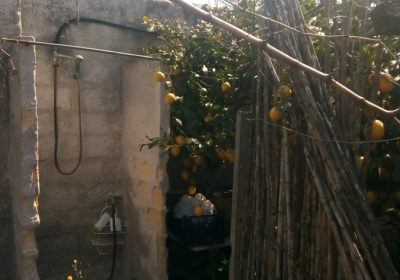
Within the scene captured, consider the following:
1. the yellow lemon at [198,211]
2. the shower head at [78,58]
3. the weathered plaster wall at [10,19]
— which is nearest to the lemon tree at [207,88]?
the yellow lemon at [198,211]

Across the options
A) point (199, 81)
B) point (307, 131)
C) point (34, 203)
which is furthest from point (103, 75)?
point (307, 131)

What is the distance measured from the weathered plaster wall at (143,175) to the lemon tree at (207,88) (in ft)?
0.52

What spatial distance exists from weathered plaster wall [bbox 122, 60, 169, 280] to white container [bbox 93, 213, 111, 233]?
18 cm

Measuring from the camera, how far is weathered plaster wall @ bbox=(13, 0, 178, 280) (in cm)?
469

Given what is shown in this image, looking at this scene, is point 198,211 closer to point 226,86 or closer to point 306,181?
point 226,86

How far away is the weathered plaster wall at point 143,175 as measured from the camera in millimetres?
4395

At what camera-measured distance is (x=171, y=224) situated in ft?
16.3

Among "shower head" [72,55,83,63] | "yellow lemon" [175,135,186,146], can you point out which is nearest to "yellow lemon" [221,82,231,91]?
"yellow lemon" [175,135,186,146]

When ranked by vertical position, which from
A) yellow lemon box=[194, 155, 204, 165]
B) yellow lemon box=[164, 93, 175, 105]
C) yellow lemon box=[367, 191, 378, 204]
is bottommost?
yellow lemon box=[367, 191, 378, 204]

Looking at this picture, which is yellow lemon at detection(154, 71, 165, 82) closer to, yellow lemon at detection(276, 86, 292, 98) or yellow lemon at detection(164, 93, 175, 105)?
yellow lemon at detection(164, 93, 175, 105)

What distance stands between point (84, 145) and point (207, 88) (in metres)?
1.21

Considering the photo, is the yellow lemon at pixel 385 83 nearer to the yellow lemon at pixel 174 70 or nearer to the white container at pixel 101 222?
the yellow lemon at pixel 174 70

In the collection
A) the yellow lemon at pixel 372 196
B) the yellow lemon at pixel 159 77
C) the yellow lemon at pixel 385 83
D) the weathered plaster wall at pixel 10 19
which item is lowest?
the yellow lemon at pixel 372 196

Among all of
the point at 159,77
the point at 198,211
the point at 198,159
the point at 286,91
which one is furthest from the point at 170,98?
the point at 286,91
